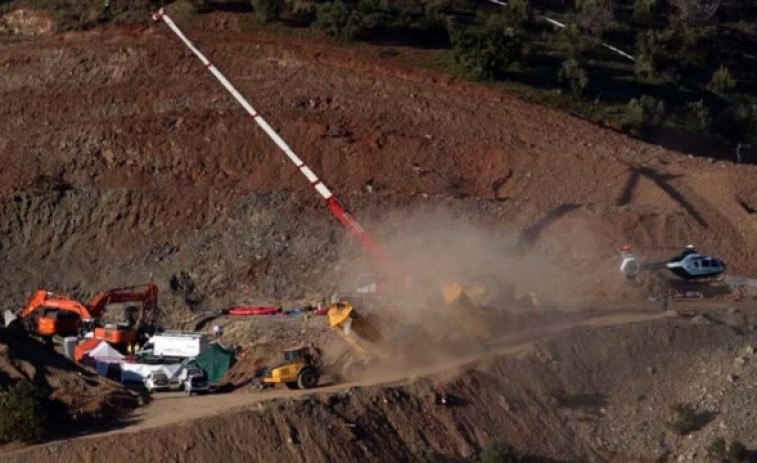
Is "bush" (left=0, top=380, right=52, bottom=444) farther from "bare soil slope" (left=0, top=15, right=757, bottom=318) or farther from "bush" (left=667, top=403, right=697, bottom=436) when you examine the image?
"bush" (left=667, top=403, right=697, bottom=436)

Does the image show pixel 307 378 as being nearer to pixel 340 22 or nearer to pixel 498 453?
pixel 498 453

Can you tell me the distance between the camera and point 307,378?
1528 inches

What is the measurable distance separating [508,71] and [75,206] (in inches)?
755

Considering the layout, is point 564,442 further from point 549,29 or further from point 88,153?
point 549,29

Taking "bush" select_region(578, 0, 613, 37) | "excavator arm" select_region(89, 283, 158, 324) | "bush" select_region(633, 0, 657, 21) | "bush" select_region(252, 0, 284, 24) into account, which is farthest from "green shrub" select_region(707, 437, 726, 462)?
"bush" select_region(633, 0, 657, 21)

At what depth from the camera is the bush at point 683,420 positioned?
3844 centimetres

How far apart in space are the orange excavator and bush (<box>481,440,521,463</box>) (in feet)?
47.3

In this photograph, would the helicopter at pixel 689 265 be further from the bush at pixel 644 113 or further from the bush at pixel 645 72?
the bush at pixel 645 72

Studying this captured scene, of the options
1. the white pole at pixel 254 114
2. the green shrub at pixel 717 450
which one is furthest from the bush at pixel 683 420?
the white pole at pixel 254 114

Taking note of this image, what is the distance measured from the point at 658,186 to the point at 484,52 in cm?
1012

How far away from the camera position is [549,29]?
65.0 meters

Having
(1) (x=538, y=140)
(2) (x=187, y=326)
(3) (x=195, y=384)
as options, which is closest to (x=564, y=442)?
(3) (x=195, y=384)

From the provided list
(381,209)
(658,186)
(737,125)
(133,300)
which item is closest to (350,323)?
(133,300)

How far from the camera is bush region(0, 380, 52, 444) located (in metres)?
35.2
